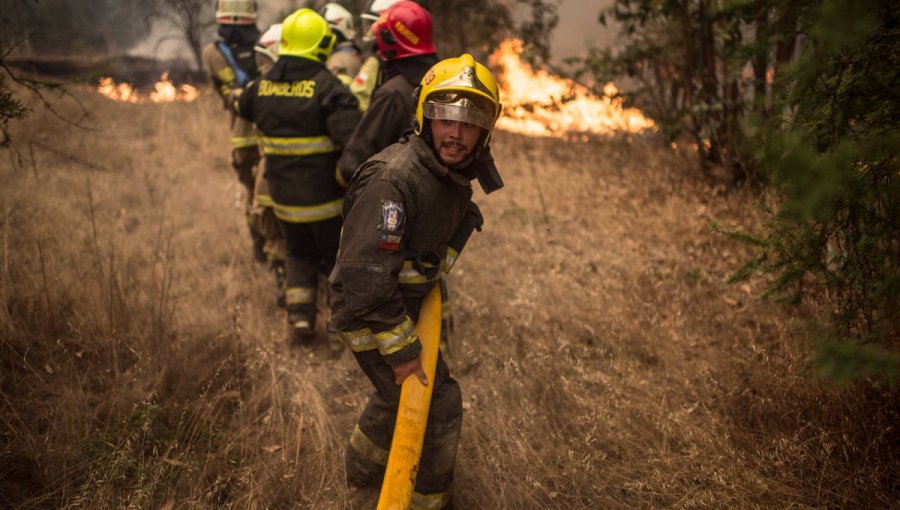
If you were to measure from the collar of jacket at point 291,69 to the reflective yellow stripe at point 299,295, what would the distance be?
5.03 feet

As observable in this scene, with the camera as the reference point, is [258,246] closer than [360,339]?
No

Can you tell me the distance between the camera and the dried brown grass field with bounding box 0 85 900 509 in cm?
304

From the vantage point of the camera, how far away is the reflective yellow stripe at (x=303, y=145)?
14.0 ft

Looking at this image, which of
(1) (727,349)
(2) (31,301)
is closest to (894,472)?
(1) (727,349)

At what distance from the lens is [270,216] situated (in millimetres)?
5418

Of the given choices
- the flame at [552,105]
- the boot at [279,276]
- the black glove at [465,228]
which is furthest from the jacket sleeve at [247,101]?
the flame at [552,105]

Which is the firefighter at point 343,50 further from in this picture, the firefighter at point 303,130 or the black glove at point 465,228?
the black glove at point 465,228

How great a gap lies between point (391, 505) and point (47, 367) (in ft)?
7.76

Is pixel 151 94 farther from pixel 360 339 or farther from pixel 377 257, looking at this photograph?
pixel 377 257

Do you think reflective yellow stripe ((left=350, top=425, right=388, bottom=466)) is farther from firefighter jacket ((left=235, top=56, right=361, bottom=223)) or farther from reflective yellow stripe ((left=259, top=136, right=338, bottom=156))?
reflective yellow stripe ((left=259, top=136, right=338, bottom=156))

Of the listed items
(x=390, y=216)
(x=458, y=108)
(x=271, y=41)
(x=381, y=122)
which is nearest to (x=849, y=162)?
(x=458, y=108)

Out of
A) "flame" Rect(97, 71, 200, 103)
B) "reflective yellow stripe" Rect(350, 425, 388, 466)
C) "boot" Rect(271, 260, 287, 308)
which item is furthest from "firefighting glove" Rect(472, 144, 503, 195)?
"flame" Rect(97, 71, 200, 103)

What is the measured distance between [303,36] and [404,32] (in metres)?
0.72

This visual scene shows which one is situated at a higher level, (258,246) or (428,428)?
(428,428)
